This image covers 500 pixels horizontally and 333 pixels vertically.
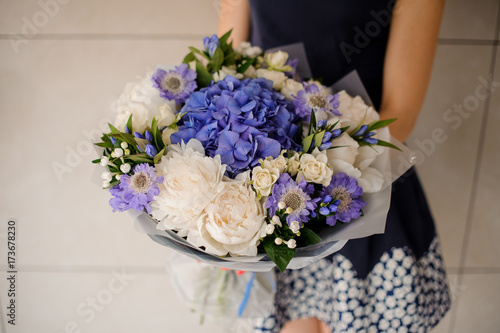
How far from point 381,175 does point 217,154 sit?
9.7 inches

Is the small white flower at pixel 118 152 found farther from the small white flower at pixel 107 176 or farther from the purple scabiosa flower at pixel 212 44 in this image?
the purple scabiosa flower at pixel 212 44

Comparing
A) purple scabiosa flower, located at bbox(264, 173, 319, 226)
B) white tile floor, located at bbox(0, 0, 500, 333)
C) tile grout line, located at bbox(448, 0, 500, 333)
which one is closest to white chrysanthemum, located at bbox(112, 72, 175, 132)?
purple scabiosa flower, located at bbox(264, 173, 319, 226)

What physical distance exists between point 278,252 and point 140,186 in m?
0.20

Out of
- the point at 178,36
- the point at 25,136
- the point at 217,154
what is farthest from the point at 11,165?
the point at 217,154

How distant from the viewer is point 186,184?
1.36 feet

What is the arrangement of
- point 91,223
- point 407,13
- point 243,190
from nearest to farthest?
point 243,190
point 407,13
point 91,223

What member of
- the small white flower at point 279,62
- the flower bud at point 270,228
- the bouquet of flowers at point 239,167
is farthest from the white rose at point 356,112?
the flower bud at point 270,228

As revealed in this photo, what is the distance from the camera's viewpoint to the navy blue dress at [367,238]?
730 mm

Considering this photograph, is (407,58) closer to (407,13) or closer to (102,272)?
(407,13)

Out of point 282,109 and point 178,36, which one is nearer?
point 282,109

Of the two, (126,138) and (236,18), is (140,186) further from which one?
(236,18)

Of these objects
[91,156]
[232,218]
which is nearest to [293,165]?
[232,218]

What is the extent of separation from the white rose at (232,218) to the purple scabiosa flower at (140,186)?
0.07 meters

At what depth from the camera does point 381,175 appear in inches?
19.2
